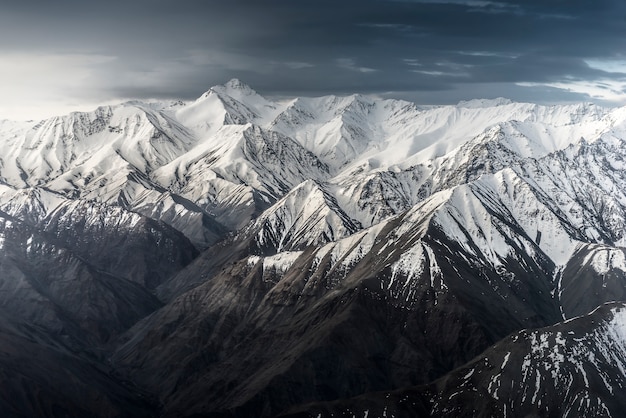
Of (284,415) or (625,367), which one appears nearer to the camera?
(284,415)

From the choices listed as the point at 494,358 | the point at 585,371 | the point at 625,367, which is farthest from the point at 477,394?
the point at 625,367

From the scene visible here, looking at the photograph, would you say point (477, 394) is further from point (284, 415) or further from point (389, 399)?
point (284, 415)

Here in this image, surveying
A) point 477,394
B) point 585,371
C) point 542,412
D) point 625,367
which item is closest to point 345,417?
point 477,394

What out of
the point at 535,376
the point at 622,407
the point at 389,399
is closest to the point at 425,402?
the point at 389,399

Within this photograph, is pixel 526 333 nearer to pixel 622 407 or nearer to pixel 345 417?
pixel 622 407

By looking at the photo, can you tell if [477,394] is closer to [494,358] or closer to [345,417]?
[494,358]

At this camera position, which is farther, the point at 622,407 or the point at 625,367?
the point at 625,367

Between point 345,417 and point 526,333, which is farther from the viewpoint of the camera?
point 526,333
